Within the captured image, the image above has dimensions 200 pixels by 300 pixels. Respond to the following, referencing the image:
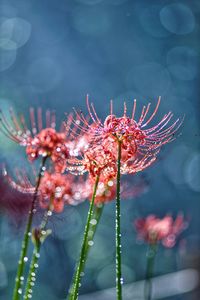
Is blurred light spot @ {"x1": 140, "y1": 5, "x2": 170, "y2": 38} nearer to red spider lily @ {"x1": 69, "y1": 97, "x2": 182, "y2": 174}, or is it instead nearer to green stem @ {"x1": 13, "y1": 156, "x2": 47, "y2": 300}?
red spider lily @ {"x1": 69, "y1": 97, "x2": 182, "y2": 174}

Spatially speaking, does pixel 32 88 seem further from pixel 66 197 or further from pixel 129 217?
pixel 66 197

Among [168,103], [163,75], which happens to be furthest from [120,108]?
[163,75]

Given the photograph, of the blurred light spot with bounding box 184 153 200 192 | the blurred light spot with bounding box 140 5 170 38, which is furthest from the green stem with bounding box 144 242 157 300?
the blurred light spot with bounding box 140 5 170 38

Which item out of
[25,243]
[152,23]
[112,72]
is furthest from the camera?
[152,23]

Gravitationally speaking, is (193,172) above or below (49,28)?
below

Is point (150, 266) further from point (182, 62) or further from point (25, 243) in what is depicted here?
point (182, 62)

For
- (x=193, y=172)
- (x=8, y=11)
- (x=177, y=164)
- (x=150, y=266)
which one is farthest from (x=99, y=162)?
(x=8, y=11)
